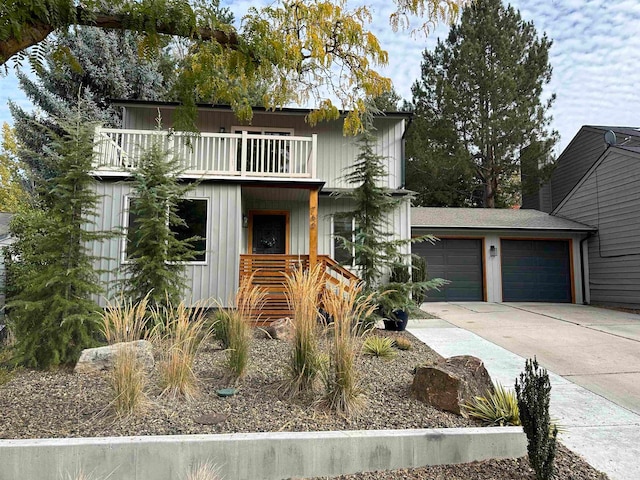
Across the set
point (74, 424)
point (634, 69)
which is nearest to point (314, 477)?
point (74, 424)

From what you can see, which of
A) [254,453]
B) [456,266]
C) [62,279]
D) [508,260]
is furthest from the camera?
[508,260]

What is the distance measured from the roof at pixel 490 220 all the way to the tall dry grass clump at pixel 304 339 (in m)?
8.86

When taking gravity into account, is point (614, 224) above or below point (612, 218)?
below

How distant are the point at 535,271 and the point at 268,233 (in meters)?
8.24

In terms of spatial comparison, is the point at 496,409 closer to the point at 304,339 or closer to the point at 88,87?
the point at 304,339

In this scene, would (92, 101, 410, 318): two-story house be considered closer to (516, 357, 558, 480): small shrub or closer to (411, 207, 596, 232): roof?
(411, 207, 596, 232): roof

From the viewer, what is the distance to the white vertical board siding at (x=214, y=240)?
761 cm

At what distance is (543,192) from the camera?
18.7 m

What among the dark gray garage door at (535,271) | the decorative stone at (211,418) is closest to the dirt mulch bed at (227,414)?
the decorative stone at (211,418)

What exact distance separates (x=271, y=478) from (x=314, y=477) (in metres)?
0.27

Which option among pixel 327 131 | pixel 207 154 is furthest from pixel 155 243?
pixel 327 131

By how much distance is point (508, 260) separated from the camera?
12.1m

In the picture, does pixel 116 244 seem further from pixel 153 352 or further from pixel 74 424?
pixel 74 424

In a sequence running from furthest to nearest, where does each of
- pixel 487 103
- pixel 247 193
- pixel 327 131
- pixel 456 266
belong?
1. pixel 487 103
2. pixel 456 266
3. pixel 327 131
4. pixel 247 193
